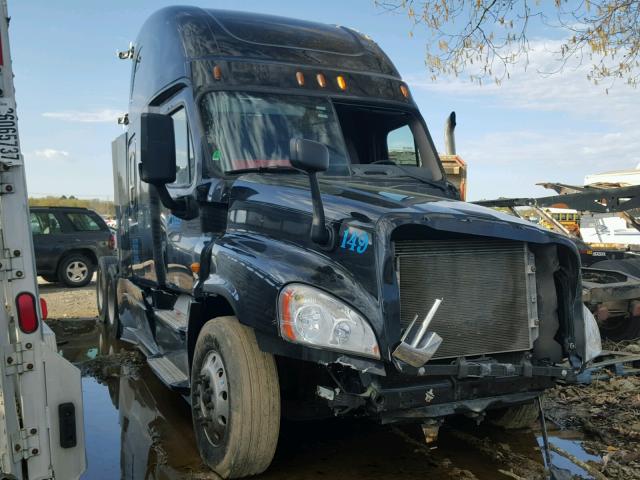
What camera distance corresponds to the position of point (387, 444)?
4.31 metres

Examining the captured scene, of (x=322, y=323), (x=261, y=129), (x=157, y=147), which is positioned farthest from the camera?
(x=261, y=129)

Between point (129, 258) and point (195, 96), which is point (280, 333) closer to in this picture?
point (195, 96)

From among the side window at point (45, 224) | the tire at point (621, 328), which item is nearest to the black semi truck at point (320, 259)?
the tire at point (621, 328)

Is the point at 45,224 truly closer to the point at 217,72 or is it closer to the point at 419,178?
the point at 217,72

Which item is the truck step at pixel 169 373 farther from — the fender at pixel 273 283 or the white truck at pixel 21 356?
the white truck at pixel 21 356

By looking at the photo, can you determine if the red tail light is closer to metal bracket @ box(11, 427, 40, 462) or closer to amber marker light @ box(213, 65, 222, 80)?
metal bracket @ box(11, 427, 40, 462)

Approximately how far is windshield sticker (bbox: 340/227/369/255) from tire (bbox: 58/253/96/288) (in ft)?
40.4

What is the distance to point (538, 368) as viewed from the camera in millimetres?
3424

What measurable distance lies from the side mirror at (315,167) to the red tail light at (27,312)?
4.72 ft

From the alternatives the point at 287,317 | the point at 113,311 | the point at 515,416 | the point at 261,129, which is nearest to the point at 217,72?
the point at 261,129

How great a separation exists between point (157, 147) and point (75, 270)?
36.4 feet

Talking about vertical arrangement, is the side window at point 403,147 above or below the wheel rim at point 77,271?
above

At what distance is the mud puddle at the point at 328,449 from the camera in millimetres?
3822

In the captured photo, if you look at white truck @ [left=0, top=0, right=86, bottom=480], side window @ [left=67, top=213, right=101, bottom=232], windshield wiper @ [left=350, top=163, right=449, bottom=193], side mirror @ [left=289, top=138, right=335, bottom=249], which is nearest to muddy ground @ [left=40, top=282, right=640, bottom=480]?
white truck @ [left=0, top=0, right=86, bottom=480]
